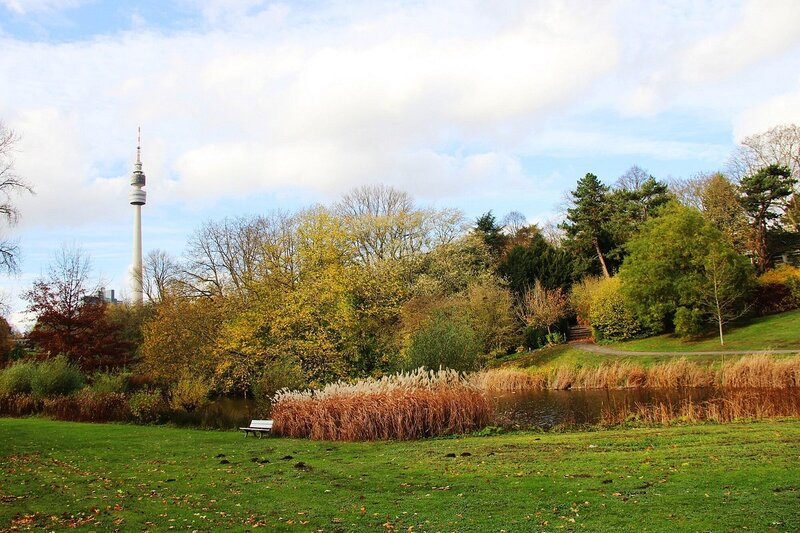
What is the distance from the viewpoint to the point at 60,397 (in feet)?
76.1

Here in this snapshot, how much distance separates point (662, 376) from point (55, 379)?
2486 centimetres

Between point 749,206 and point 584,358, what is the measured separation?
1801 cm

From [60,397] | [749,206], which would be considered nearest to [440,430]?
[60,397]

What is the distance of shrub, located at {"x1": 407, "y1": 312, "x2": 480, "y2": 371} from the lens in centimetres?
2150

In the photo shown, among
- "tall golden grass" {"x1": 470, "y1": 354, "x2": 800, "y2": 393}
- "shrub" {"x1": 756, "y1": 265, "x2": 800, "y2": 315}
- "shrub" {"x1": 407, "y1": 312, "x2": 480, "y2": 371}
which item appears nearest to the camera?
"tall golden grass" {"x1": 470, "y1": 354, "x2": 800, "y2": 393}

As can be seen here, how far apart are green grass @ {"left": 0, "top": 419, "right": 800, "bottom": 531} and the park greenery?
8.94 m

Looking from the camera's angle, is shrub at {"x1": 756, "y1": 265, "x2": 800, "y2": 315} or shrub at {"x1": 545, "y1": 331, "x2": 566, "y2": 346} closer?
shrub at {"x1": 756, "y1": 265, "x2": 800, "y2": 315}

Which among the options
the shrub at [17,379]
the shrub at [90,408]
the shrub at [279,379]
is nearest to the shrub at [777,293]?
the shrub at [279,379]

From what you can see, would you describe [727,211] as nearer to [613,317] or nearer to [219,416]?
[613,317]

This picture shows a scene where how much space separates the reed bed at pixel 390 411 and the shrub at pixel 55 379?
47.6 ft

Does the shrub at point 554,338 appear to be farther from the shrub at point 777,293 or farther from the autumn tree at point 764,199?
the autumn tree at point 764,199

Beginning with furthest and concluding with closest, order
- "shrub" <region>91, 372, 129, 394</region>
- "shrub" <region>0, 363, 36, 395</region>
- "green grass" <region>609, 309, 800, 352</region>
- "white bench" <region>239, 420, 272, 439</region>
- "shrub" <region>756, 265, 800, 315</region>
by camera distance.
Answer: "shrub" <region>756, 265, 800, 315</region>
"green grass" <region>609, 309, 800, 352</region>
"shrub" <region>0, 363, 36, 395</region>
"shrub" <region>91, 372, 129, 394</region>
"white bench" <region>239, 420, 272, 439</region>

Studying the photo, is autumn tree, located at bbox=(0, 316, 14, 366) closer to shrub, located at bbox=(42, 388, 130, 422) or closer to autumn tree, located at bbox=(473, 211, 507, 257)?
shrub, located at bbox=(42, 388, 130, 422)

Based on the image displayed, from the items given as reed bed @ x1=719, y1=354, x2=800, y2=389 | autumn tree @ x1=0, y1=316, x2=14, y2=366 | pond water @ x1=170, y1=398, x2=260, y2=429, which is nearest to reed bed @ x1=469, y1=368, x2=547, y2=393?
reed bed @ x1=719, y1=354, x2=800, y2=389
